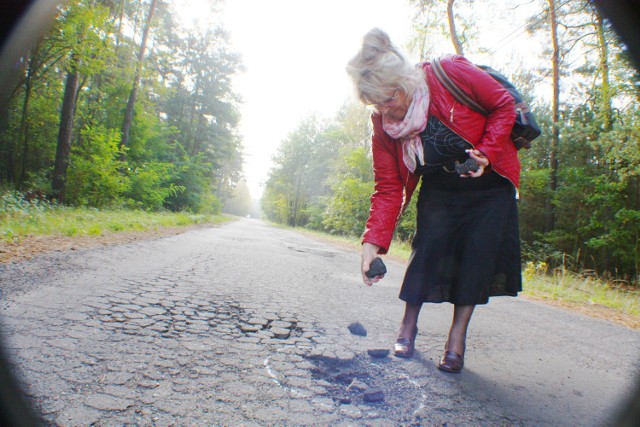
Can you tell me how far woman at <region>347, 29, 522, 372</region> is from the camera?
1857 mm

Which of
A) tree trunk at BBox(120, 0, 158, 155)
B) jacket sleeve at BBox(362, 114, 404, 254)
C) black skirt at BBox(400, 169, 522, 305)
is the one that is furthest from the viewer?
tree trunk at BBox(120, 0, 158, 155)

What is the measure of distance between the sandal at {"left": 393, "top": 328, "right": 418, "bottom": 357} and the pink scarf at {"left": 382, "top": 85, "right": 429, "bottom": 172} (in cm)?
104

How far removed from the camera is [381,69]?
1.82 meters

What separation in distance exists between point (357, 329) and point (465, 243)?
96 centimetres

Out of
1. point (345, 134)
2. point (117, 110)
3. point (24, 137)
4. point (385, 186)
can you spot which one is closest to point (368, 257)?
A: point (385, 186)

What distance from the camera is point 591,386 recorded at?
1.82 meters

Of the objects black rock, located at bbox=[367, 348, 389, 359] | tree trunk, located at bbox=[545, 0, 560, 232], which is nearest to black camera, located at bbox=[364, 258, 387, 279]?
black rock, located at bbox=[367, 348, 389, 359]

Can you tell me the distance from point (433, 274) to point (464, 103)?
1.04 metres

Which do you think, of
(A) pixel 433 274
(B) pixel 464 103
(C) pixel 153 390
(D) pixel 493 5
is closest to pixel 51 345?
(C) pixel 153 390

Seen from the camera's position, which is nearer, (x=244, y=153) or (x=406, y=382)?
(x=406, y=382)

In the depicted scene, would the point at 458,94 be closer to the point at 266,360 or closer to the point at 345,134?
the point at 266,360

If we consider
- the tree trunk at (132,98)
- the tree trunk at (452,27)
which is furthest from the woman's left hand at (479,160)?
the tree trunk at (132,98)

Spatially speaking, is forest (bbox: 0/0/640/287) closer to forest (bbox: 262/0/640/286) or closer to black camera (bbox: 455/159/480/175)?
forest (bbox: 262/0/640/286)

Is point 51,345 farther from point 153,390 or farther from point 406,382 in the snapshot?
point 406,382
